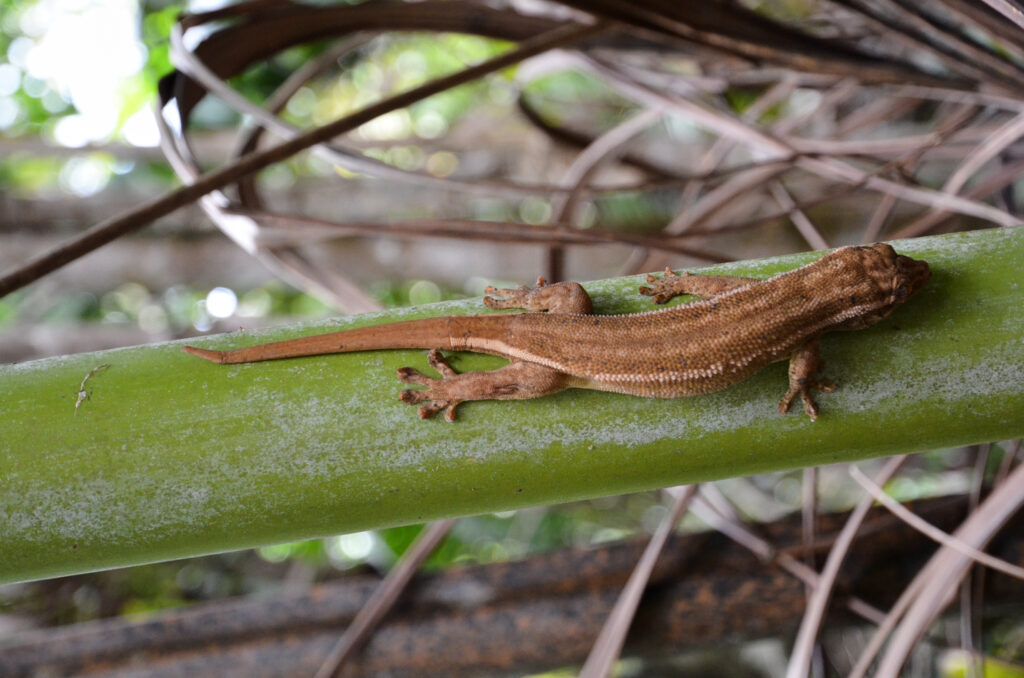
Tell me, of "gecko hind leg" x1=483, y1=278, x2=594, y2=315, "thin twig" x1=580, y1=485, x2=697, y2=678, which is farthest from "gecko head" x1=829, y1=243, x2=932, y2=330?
"thin twig" x1=580, y1=485, x2=697, y2=678

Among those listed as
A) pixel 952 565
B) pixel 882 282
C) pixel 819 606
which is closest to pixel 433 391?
pixel 882 282

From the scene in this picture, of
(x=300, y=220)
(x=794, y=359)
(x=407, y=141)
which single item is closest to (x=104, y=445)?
(x=300, y=220)

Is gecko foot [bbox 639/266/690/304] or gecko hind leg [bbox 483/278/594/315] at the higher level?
gecko hind leg [bbox 483/278/594/315]

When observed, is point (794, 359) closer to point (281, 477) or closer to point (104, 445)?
point (281, 477)

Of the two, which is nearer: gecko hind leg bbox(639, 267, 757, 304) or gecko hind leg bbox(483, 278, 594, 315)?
gecko hind leg bbox(639, 267, 757, 304)

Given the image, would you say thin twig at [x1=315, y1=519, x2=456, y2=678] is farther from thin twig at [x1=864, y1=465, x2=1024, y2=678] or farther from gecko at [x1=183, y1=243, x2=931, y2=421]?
thin twig at [x1=864, y1=465, x2=1024, y2=678]

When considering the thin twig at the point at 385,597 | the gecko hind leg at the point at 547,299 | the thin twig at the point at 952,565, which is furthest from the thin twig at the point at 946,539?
the thin twig at the point at 385,597
